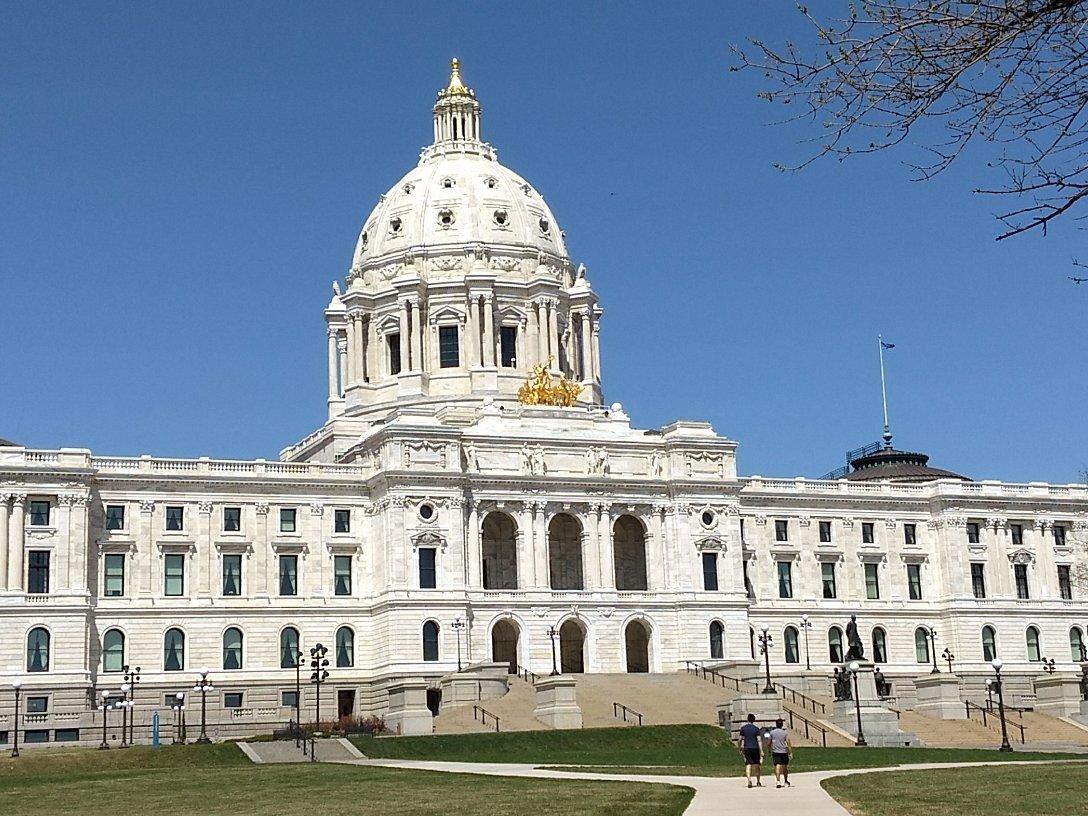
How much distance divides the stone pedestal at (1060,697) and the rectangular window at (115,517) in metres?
52.5

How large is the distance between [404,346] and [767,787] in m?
77.9

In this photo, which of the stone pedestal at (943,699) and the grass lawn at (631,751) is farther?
the stone pedestal at (943,699)

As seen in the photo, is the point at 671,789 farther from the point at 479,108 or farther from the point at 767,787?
the point at 479,108

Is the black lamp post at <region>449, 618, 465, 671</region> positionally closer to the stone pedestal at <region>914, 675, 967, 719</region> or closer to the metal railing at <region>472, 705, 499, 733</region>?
the metal railing at <region>472, 705, 499, 733</region>

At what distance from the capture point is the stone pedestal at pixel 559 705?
8469cm

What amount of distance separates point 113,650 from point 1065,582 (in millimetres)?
64277

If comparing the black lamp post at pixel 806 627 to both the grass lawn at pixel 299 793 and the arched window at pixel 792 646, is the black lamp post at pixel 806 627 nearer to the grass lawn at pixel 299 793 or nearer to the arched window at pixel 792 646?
the arched window at pixel 792 646

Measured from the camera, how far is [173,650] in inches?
3858

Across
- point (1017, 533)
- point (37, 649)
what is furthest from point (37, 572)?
point (1017, 533)

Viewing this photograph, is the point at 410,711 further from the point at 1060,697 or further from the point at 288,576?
the point at 1060,697

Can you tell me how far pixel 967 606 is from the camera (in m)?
115

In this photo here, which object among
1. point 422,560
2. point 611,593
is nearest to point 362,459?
point 422,560

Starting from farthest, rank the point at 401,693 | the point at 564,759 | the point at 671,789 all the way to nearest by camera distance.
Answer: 1. the point at 401,693
2. the point at 564,759
3. the point at 671,789

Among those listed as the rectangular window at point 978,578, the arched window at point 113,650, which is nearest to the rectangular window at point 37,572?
the arched window at point 113,650
